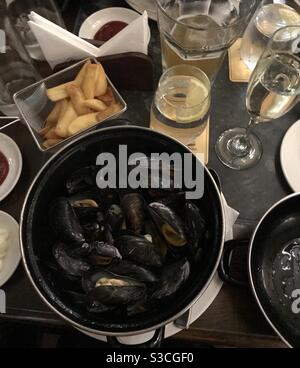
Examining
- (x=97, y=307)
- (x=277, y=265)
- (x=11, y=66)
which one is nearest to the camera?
(x=97, y=307)

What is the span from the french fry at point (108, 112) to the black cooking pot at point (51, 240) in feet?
0.29

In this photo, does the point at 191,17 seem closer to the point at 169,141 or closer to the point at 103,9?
the point at 103,9

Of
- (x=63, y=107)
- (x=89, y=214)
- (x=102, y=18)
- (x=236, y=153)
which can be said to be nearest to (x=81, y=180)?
(x=89, y=214)

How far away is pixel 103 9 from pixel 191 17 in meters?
→ 0.18

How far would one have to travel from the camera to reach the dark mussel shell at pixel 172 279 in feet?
1.40

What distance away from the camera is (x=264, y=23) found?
62 centimetres

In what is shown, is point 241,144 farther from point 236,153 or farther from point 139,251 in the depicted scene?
point 139,251

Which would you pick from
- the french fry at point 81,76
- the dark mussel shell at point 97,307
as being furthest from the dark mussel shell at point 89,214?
the french fry at point 81,76

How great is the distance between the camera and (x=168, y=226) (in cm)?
47

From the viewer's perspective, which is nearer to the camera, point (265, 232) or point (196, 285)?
point (196, 285)

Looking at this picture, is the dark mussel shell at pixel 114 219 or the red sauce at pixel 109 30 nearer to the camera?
the dark mussel shell at pixel 114 219

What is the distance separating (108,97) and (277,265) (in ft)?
1.21

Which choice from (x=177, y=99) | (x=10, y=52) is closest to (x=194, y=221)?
(x=177, y=99)

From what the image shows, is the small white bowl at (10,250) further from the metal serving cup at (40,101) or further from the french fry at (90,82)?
the french fry at (90,82)
